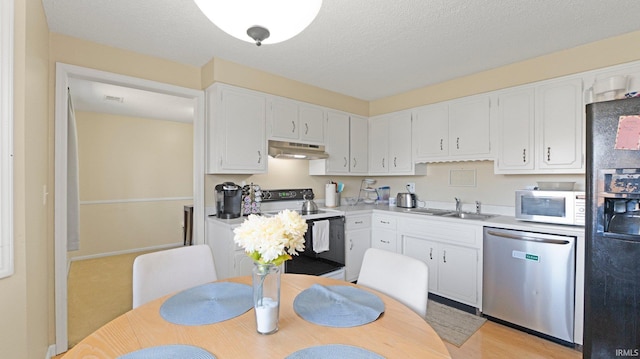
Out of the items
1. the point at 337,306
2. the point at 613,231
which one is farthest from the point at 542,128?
the point at 337,306

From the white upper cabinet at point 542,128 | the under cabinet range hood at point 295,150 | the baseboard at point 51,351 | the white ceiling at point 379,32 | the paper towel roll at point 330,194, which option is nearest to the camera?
the white ceiling at point 379,32

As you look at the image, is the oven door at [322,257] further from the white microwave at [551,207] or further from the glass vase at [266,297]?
the glass vase at [266,297]

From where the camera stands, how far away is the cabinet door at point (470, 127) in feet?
9.55

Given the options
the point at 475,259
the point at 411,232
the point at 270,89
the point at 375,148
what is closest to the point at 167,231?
the point at 270,89

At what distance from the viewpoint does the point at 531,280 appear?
229 cm

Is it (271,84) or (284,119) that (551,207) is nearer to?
(284,119)

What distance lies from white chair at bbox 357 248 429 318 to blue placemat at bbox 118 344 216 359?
0.89 metres

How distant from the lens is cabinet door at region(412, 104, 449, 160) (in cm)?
321

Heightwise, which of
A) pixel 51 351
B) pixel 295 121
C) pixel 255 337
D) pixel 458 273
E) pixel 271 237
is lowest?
pixel 51 351

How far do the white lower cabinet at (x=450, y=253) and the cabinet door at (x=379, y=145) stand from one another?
973 mm

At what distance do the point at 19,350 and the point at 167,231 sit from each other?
4.00m

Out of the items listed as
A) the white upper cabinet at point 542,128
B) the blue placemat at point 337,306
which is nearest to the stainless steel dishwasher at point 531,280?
the white upper cabinet at point 542,128

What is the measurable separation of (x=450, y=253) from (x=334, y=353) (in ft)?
7.56

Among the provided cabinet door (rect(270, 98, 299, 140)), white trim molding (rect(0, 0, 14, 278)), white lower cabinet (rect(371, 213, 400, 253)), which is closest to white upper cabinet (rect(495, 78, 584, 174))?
white lower cabinet (rect(371, 213, 400, 253))
